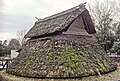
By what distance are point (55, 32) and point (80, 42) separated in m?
1.97

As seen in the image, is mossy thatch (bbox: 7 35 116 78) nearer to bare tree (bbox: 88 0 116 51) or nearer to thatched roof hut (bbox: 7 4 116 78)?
thatched roof hut (bbox: 7 4 116 78)

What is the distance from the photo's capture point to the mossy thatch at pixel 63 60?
10.4m

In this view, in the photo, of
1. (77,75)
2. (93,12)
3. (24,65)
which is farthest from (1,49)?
(77,75)

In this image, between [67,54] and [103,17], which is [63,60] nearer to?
[67,54]

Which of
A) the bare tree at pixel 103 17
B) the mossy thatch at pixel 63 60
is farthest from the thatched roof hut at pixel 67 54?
the bare tree at pixel 103 17

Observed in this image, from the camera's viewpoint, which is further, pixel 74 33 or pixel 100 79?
pixel 74 33

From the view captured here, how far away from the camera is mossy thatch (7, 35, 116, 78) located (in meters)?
10.4

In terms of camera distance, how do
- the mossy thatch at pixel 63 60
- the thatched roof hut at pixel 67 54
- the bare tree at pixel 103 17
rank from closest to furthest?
the mossy thatch at pixel 63 60, the thatched roof hut at pixel 67 54, the bare tree at pixel 103 17

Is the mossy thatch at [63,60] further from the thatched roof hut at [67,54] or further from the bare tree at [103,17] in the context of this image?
the bare tree at [103,17]

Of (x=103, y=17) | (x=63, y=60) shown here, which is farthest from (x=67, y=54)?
(x=103, y=17)

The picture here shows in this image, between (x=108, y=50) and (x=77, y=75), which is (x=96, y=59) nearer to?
(x=77, y=75)

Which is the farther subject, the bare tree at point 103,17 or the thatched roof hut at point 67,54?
the bare tree at point 103,17

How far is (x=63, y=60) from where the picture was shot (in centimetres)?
1094

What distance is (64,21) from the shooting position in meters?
13.4
